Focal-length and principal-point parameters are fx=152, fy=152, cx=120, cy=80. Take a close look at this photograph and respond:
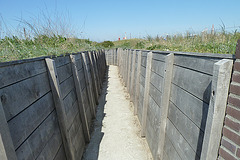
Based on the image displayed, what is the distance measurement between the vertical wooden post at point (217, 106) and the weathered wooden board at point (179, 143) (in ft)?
1.26

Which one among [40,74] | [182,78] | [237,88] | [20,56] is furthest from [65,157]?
[237,88]

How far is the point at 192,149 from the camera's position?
1.73m

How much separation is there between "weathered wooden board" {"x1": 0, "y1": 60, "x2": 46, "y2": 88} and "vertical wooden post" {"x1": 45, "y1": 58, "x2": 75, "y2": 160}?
6.2 inches

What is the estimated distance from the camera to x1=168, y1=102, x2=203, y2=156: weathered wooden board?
1.62 metres

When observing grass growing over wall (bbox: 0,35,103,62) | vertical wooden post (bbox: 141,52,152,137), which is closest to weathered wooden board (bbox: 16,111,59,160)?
grass growing over wall (bbox: 0,35,103,62)

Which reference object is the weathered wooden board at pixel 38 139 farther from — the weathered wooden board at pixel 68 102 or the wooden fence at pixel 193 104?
the wooden fence at pixel 193 104

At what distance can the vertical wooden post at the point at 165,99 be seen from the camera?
242cm

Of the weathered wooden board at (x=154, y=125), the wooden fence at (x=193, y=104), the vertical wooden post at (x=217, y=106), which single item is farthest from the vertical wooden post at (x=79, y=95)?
the vertical wooden post at (x=217, y=106)

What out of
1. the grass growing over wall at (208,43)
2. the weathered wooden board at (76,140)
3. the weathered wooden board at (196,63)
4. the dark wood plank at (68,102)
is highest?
the grass growing over wall at (208,43)

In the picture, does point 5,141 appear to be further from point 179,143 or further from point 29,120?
point 179,143

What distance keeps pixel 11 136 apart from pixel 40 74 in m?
0.88

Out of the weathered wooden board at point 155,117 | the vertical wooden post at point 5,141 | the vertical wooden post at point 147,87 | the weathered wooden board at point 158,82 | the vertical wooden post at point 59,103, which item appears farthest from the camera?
the vertical wooden post at point 147,87

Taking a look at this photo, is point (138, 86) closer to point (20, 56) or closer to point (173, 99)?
point (173, 99)

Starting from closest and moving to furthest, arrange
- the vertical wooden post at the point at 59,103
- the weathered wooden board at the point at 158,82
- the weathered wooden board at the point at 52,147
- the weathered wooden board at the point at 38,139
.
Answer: the weathered wooden board at the point at 38,139 < the weathered wooden board at the point at 52,147 < the vertical wooden post at the point at 59,103 < the weathered wooden board at the point at 158,82
